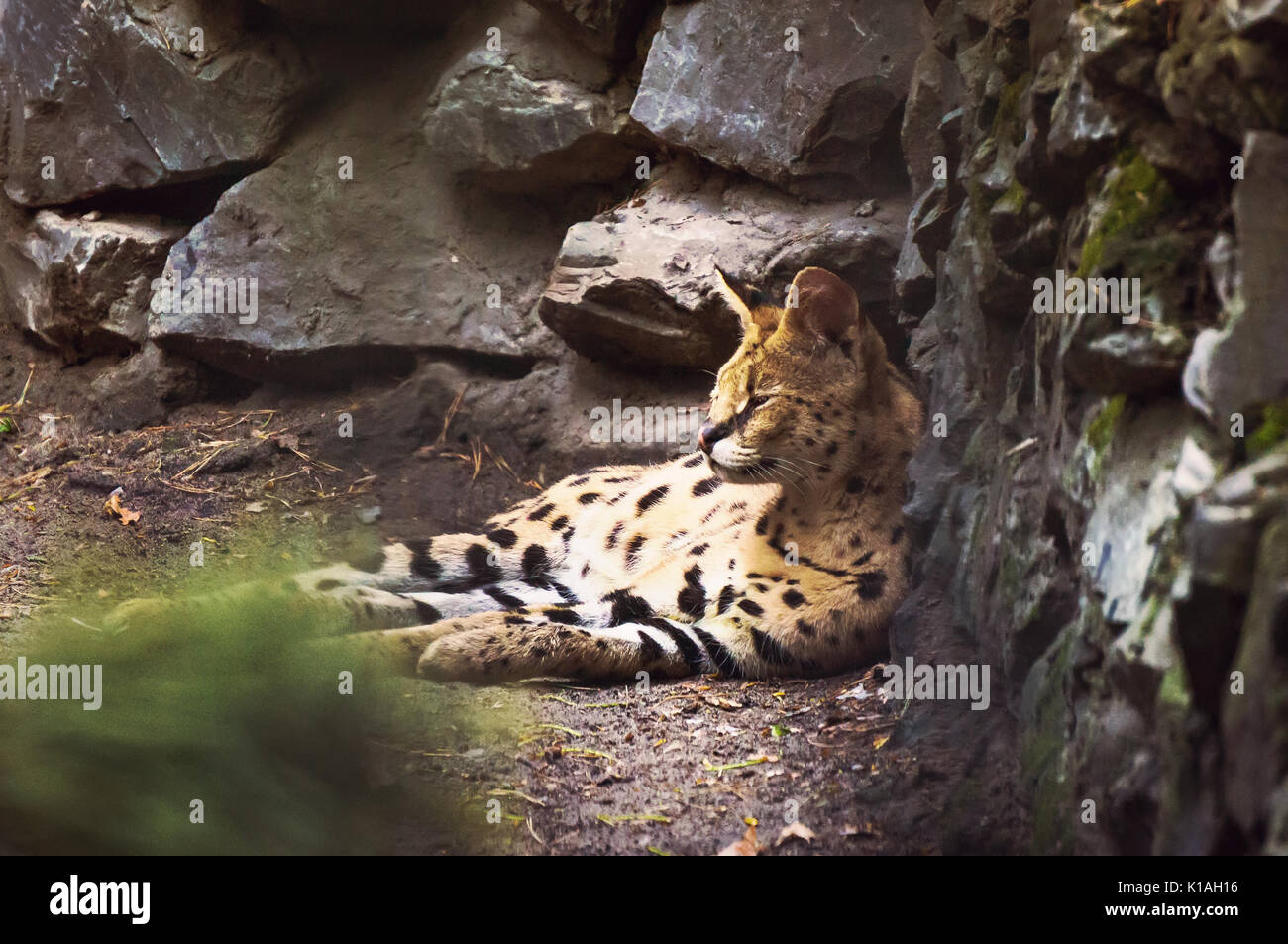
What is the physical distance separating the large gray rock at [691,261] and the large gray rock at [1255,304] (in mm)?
3564

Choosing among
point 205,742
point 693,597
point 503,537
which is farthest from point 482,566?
point 205,742

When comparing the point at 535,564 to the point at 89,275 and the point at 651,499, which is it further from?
the point at 89,275

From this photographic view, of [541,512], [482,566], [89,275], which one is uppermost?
[89,275]

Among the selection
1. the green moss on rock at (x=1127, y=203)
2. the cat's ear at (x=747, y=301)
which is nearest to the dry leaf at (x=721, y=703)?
the cat's ear at (x=747, y=301)

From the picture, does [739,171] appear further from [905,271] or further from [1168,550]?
[1168,550]

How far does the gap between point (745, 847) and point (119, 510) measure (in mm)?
4589

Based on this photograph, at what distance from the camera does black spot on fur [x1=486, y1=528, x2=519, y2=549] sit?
19.9 ft

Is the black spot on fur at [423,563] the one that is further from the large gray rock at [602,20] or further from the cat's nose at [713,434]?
the large gray rock at [602,20]

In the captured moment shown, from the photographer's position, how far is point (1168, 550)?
2238 mm

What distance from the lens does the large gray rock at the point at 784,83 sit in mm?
5711

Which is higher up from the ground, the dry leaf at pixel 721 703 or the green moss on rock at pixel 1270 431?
the green moss on rock at pixel 1270 431

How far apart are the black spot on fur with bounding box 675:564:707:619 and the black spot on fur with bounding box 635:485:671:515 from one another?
74 centimetres

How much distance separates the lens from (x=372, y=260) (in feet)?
23.7

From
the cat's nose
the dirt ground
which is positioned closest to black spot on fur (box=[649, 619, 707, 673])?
the dirt ground
